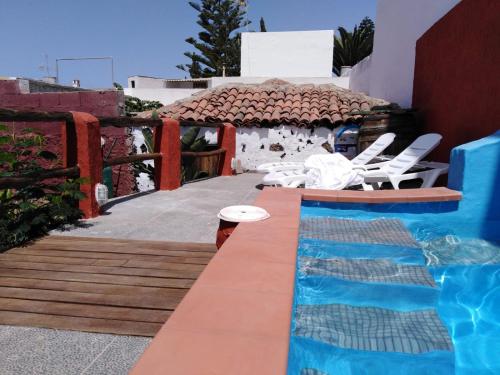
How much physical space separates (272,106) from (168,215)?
27.7ft

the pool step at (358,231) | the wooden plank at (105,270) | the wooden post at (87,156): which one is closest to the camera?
the wooden plank at (105,270)

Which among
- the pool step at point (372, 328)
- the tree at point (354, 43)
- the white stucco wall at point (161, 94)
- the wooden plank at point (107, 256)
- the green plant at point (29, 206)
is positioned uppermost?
the tree at point (354, 43)

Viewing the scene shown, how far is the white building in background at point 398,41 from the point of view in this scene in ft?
27.3

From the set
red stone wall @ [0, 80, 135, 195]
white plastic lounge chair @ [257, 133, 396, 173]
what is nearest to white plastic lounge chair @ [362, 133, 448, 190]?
white plastic lounge chair @ [257, 133, 396, 173]

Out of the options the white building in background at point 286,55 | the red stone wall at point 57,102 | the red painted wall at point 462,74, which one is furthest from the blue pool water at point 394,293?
the white building in background at point 286,55

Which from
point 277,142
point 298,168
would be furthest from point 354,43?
point 298,168

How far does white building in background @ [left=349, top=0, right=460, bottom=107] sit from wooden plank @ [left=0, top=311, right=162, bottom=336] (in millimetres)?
7808

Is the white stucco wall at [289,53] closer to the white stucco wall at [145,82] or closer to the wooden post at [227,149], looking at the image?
the white stucco wall at [145,82]

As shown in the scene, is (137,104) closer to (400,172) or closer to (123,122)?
(123,122)

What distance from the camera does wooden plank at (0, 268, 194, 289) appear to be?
101 inches

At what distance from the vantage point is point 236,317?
1640 mm

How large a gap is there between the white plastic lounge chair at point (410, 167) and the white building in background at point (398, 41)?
281cm

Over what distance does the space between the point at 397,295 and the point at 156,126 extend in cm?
487

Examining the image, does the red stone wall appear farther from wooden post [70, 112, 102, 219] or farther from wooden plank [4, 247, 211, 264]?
wooden plank [4, 247, 211, 264]
